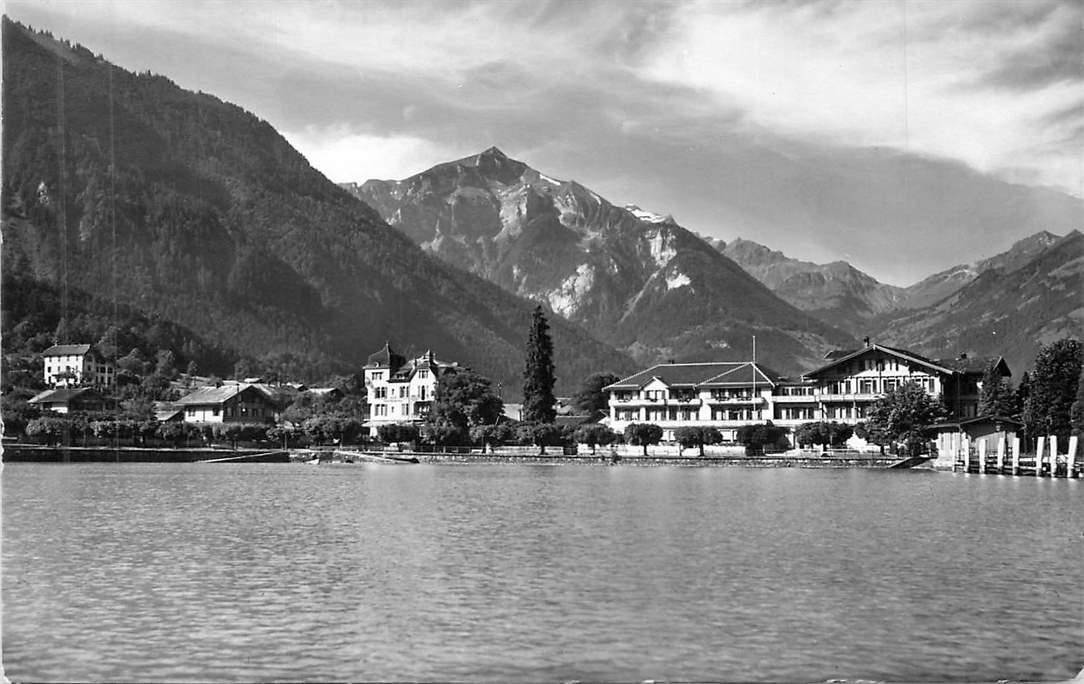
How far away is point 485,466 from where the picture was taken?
309 ft

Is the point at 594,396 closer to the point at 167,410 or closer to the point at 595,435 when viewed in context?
the point at 595,435

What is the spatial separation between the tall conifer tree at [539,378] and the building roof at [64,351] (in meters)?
61.6

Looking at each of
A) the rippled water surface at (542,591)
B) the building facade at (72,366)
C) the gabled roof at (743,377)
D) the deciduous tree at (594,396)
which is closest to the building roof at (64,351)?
the building facade at (72,366)

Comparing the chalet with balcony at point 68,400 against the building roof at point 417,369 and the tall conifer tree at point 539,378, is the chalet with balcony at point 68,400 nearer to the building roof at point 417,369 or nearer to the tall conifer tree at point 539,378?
the building roof at point 417,369

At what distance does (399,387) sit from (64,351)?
41.0m

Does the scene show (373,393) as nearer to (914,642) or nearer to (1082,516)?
(1082,516)

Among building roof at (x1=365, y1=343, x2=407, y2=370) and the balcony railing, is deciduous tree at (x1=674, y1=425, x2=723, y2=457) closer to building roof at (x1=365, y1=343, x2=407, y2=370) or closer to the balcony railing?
the balcony railing

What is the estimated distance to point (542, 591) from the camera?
24094 mm

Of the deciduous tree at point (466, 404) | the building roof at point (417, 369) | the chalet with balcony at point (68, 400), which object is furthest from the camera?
the building roof at point (417, 369)

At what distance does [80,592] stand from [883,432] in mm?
77040

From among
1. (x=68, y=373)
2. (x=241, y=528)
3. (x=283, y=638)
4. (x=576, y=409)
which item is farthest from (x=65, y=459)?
(x=283, y=638)

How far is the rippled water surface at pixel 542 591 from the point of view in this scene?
18.2 metres

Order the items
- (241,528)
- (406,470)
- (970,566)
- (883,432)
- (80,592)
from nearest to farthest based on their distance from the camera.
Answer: (80,592), (970,566), (241,528), (406,470), (883,432)

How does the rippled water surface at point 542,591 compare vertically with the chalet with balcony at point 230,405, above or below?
below
